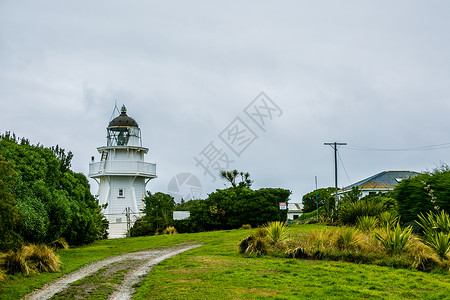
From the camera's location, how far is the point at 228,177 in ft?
168

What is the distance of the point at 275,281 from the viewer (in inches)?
442

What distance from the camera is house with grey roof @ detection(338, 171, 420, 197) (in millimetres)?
56062

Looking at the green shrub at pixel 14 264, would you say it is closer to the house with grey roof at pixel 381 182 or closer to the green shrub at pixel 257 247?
the green shrub at pixel 257 247

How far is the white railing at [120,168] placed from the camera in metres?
38.6

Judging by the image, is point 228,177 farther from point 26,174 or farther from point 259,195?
point 26,174

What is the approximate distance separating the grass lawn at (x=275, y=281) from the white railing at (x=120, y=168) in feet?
79.0

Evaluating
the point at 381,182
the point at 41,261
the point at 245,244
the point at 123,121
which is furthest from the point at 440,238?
the point at 381,182

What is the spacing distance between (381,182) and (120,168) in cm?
3462

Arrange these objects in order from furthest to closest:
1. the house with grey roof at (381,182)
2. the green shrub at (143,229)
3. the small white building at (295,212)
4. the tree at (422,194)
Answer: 1. the small white building at (295,212)
2. the house with grey roof at (381,182)
3. the green shrub at (143,229)
4. the tree at (422,194)

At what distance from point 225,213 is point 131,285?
76.4 ft

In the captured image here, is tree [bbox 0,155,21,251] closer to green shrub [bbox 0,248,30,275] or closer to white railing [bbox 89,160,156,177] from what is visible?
green shrub [bbox 0,248,30,275]

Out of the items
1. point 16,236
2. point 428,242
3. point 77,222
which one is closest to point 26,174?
point 16,236

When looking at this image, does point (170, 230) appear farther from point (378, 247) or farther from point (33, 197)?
point (378, 247)

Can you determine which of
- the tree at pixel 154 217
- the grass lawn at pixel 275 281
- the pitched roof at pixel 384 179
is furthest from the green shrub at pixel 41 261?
the pitched roof at pixel 384 179
